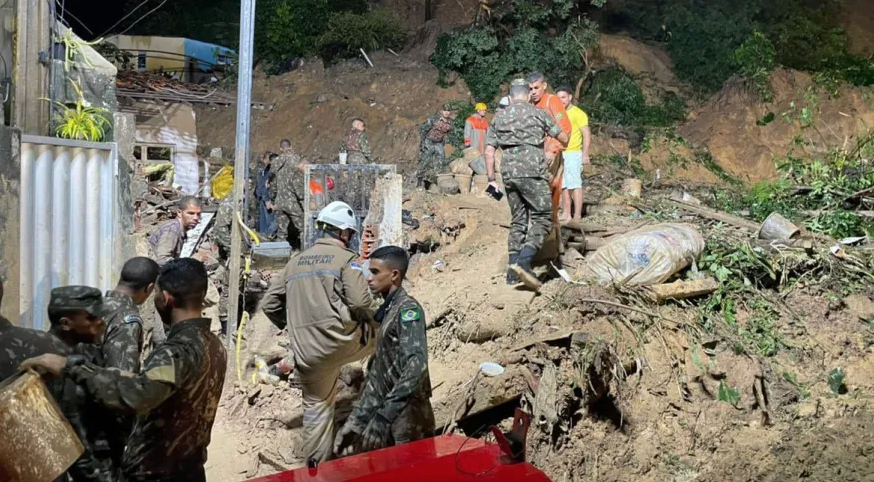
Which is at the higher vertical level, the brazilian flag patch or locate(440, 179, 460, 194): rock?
locate(440, 179, 460, 194): rock

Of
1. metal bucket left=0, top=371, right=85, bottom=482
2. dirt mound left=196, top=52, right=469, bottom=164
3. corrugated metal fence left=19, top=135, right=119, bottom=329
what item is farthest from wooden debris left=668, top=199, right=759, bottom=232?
dirt mound left=196, top=52, right=469, bottom=164

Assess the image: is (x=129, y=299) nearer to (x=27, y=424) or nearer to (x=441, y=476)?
(x=27, y=424)

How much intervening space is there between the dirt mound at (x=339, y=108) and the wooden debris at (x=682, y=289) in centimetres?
1270

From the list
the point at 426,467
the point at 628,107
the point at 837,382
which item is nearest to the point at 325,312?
the point at 426,467

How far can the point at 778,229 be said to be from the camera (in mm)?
8289

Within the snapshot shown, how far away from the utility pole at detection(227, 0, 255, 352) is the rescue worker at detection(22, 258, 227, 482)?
395 centimetres

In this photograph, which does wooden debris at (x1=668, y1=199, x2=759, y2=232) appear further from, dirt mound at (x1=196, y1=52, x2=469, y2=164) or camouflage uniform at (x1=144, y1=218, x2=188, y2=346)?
dirt mound at (x1=196, y1=52, x2=469, y2=164)

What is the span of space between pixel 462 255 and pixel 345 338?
461 cm

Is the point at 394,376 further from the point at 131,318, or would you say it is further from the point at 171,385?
the point at 171,385

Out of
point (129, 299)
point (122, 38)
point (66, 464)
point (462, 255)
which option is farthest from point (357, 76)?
point (66, 464)

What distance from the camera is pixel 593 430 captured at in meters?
6.67

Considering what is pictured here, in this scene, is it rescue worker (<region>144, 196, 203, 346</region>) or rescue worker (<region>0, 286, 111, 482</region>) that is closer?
rescue worker (<region>0, 286, 111, 482</region>)

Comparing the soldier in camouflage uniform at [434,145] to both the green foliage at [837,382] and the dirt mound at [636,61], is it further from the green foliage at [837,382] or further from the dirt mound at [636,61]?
the green foliage at [837,382]

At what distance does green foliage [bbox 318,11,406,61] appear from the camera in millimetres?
22859
